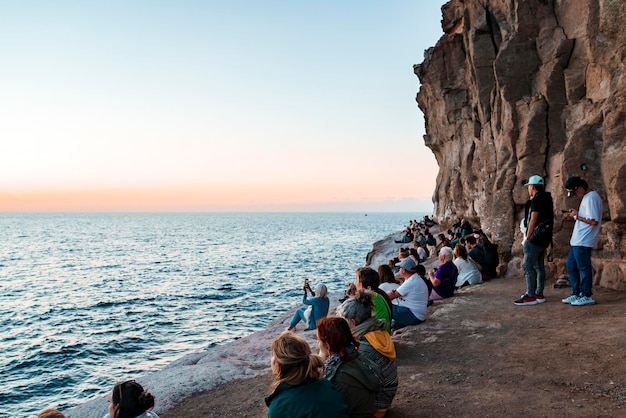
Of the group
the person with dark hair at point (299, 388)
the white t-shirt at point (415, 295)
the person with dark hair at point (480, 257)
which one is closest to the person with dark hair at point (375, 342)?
the person with dark hair at point (299, 388)

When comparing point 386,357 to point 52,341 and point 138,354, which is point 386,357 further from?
point 52,341

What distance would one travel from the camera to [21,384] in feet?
50.2

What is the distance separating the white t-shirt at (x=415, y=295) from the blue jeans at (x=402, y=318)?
0.08 meters

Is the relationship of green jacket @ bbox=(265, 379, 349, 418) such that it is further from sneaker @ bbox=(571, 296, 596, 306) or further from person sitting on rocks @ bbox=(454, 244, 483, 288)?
person sitting on rocks @ bbox=(454, 244, 483, 288)

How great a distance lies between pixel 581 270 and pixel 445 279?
13.1ft

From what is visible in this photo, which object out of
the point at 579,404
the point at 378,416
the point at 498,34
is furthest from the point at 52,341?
the point at 498,34

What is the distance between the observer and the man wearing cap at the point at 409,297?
9.64 m

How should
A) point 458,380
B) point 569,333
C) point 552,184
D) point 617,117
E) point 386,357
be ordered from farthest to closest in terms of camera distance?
point 552,184 < point 617,117 < point 569,333 < point 458,380 < point 386,357

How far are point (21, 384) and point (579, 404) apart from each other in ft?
54.8

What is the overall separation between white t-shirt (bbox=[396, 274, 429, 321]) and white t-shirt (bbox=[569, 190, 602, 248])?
331 centimetres

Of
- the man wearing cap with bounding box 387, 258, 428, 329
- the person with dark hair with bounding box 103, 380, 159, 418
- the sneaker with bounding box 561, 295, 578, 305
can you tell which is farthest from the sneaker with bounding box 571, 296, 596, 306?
the person with dark hair with bounding box 103, 380, 159, 418

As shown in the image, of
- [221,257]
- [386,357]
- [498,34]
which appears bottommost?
[221,257]

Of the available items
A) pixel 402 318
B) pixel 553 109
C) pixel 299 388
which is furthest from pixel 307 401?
pixel 553 109

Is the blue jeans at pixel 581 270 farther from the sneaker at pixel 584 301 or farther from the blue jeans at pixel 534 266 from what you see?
the blue jeans at pixel 534 266
